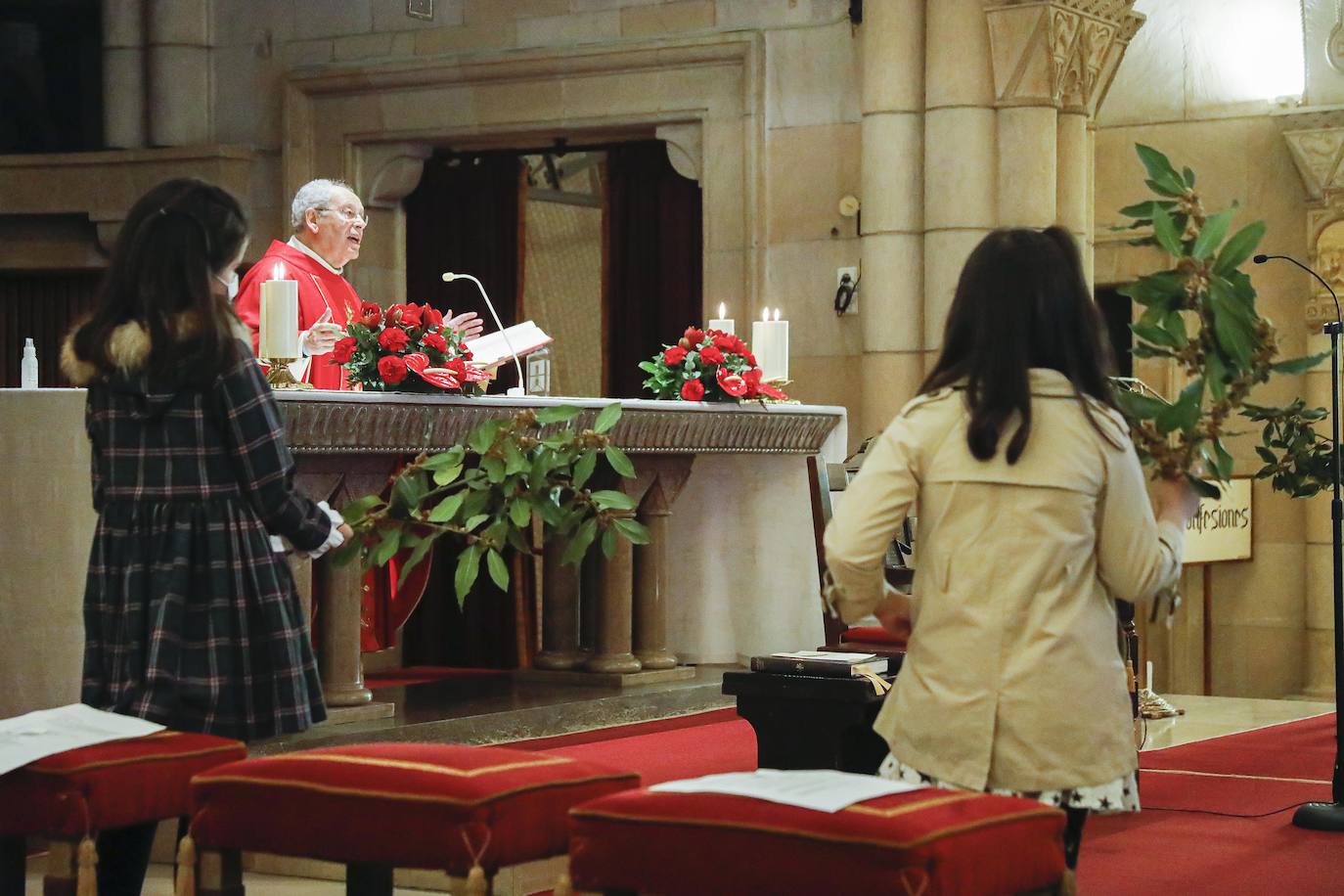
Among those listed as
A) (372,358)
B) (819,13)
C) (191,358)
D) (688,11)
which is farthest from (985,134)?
(191,358)

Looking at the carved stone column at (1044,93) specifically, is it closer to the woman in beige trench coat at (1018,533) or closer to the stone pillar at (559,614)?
the stone pillar at (559,614)

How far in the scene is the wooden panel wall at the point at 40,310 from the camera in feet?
34.4

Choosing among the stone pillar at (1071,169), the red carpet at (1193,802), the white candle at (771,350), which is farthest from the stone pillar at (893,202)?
the red carpet at (1193,802)

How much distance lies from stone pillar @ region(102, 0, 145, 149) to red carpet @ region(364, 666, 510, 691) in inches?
150

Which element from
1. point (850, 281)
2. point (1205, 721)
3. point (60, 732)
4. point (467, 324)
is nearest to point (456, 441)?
point (467, 324)

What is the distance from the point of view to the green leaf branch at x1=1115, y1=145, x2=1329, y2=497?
9.97ft

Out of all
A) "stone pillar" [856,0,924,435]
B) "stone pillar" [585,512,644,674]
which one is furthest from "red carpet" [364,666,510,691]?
"stone pillar" [856,0,924,435]

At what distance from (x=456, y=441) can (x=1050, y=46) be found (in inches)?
151

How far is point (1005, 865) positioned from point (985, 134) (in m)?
6.04

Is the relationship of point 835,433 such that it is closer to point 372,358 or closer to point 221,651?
point 372,358

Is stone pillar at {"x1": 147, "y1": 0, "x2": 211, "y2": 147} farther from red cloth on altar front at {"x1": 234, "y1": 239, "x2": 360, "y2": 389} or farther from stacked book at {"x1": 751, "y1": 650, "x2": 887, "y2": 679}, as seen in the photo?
stacked book at {"x1": 751, "y1": 650, "x2": 887, "y2": 679}

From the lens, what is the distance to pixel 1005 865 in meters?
2.72

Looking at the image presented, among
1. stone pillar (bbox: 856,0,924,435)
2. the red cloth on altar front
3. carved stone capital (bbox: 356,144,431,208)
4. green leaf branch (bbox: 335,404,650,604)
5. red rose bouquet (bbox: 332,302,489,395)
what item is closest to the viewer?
green leaf branch (bbox: 335,404,650,604)

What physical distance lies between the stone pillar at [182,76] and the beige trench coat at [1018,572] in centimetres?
779
